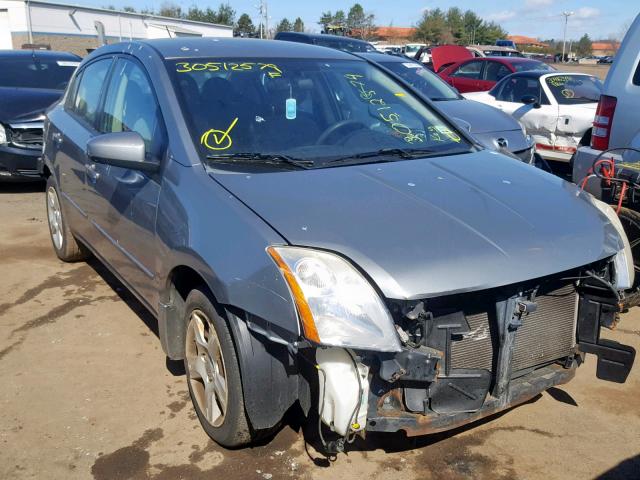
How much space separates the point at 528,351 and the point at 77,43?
136ft

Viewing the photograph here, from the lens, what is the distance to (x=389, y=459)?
113 inches

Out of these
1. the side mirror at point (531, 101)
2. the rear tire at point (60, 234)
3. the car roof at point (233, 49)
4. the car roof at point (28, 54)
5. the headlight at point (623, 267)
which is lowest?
the rear tire at point (60, 234)

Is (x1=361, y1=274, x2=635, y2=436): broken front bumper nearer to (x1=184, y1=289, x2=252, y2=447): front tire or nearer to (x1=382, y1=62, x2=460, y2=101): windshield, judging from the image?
(x1=184, y1=289, x2=252, y2=447): front tire

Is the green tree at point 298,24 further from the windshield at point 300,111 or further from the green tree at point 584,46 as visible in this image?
the windshield at point 300,111

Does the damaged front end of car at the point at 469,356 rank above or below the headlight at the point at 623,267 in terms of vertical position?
below

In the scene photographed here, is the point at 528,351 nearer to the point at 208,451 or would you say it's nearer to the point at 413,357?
the point at 413,357

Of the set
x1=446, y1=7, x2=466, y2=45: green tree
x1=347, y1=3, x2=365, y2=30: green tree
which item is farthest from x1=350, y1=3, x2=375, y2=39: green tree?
x1=446, y1=7, x2=466, y2=45: green tree

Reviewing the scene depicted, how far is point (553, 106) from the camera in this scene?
30.2 ft

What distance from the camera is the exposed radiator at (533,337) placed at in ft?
8.34

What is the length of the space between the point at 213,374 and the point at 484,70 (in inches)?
469

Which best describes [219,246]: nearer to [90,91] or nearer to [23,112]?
[90,91]

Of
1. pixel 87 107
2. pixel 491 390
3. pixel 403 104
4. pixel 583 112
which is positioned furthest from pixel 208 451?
pixel 583 112

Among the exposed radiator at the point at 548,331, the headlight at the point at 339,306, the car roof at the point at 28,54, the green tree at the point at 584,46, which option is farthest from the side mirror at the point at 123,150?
the green tree at the point at 584,46

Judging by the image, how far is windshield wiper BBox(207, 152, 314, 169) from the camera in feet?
10.1
